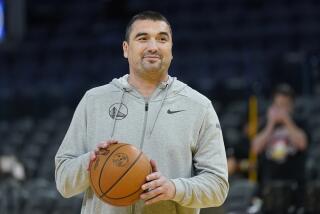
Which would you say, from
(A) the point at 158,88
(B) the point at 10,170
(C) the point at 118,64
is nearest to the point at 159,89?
(A) the point at 158,88

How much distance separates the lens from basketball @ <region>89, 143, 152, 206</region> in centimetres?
358

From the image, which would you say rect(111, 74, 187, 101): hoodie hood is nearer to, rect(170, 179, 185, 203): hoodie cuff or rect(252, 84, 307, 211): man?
rect(170, 179, 185, 203): hoodie cuff

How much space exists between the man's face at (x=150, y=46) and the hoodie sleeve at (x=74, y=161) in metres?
0.33

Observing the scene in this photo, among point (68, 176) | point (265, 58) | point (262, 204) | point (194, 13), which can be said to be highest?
→ point (194, 13)

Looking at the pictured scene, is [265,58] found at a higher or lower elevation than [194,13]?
lower

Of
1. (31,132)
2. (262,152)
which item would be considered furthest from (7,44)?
(262,152)

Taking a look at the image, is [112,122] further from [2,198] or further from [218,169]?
[2,198]

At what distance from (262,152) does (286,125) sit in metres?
0.41

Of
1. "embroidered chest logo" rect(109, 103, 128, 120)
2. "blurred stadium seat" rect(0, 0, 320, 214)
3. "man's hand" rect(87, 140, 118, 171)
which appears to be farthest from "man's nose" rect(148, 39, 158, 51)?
"blurred stadium seat" rect(0, 0, 320, 214)

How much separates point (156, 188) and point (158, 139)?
1.16ft

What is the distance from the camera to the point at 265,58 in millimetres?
13734

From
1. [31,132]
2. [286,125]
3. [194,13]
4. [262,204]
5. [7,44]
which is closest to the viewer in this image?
[262,204]

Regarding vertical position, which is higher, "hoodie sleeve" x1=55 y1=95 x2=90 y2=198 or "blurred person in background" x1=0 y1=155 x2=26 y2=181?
"hoodie sleeve" x1=55 y1=95 x2=90 y2=198

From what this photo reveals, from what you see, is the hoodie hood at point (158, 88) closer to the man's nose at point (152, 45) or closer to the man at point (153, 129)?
the man at point (153, 129)
